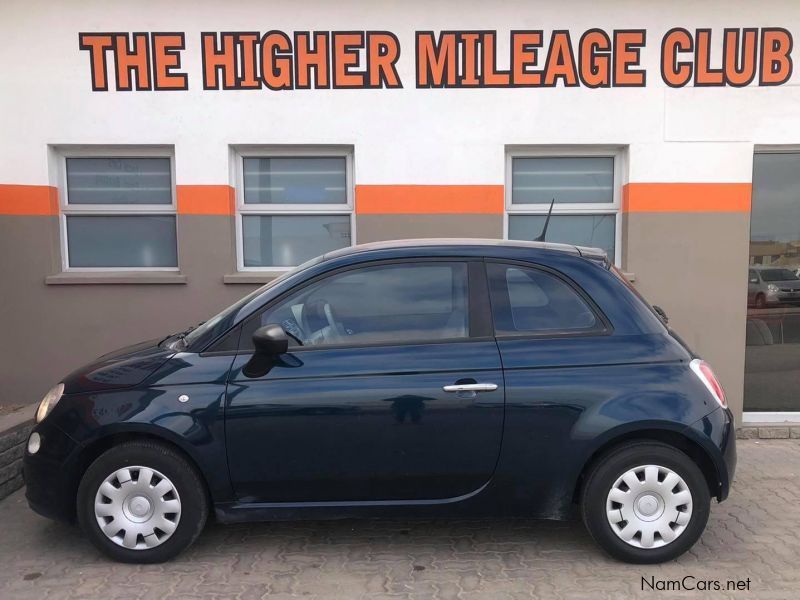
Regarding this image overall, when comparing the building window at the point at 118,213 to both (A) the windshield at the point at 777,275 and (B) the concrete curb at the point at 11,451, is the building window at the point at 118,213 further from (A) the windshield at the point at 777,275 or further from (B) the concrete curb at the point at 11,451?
(A) the windshield at the point at 777,275

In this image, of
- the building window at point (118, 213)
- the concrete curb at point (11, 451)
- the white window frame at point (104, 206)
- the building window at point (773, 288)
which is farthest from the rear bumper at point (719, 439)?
the building window at point (118, 213)

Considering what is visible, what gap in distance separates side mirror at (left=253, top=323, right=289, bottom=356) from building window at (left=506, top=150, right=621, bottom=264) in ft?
11.0

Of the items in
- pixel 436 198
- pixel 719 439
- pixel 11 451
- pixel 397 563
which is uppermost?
pixel 436 198

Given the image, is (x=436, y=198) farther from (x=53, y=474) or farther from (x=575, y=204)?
(x=53, y=474)

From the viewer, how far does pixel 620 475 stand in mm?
3145

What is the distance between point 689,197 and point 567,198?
3.63 feet

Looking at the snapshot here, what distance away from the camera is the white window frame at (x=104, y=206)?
19.0 feet

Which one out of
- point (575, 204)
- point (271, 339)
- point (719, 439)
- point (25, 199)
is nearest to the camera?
point (271, 339)

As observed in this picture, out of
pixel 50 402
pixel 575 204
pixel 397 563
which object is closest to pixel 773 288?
pixel 575 204

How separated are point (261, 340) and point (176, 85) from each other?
366 cm

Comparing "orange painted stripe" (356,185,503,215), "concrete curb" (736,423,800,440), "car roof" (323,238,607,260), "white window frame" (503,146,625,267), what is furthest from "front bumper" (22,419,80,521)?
"concrete curb" (736,423,800,440)

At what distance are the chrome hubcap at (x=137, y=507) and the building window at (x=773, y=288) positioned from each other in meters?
5.31

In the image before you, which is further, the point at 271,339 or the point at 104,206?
the point at 104,206

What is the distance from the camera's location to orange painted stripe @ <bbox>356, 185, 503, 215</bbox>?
18.5 feet
